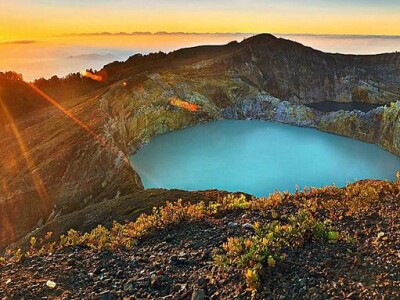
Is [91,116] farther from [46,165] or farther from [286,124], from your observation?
[286,124]

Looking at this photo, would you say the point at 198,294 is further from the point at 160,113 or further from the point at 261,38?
the point at 261,38

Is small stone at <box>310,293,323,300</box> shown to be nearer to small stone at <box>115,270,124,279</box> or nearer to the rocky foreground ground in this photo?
the rocky foreground ground

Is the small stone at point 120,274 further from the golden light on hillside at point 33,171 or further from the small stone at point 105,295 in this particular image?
the golden light on hillside at point 33,171

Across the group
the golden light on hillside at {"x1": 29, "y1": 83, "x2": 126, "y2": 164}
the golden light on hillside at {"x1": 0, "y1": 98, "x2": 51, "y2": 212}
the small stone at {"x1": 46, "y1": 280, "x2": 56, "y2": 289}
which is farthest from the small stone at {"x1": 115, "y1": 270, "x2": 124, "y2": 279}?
the golden light on hillside at {"x1": 29, "y1": 83, "x2": 126, "y2": 164}

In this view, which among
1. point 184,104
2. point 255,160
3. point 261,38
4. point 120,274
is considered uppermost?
point 261,38

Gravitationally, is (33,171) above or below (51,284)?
below

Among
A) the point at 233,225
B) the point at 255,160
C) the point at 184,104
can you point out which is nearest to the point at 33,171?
the point at 255,160
